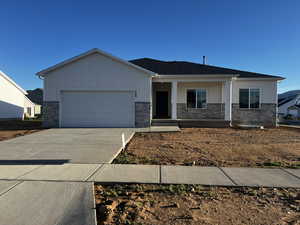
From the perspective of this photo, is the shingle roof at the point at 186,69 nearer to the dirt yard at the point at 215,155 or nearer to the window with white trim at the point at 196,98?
the window with white trim at the point at 196,98

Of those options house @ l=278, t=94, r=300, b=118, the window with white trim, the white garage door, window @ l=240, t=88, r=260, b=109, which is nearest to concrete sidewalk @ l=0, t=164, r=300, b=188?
the white garage door

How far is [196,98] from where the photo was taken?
14.7 metres

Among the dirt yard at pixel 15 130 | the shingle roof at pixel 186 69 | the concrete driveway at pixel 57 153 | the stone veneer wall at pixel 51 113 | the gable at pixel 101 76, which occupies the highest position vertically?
the shingle roof at pixel 186 69

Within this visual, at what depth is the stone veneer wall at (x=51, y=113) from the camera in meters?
12.8

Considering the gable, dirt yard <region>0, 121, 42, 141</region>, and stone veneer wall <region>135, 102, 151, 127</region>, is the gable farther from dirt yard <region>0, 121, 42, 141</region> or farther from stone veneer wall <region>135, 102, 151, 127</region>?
dirt yard <region>0, 121, 42, 141</region>

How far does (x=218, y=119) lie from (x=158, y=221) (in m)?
12.8

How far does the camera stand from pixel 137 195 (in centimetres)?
337

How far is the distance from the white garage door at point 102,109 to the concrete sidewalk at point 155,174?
26.1ft

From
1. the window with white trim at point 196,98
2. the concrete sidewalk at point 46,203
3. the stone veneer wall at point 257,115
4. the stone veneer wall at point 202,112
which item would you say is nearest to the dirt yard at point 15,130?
the concrete sidewalk at point 46,203

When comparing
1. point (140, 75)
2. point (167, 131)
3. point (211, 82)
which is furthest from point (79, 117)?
point (211, 82)

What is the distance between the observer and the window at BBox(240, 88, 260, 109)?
14531mm

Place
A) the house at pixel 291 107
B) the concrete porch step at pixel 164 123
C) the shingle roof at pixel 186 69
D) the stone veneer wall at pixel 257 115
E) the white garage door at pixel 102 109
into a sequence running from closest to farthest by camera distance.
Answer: the white garage door at pixel 102 109 < the concrete porch step at pixel 164 123 < the shingle roof at pixel 186 69 < the stone veneer wall at pixel 257 115 < the house at pixel 291 107

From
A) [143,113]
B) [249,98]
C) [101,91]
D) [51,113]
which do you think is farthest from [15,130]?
[249,98]

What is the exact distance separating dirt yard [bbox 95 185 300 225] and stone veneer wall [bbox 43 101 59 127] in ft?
35.1
